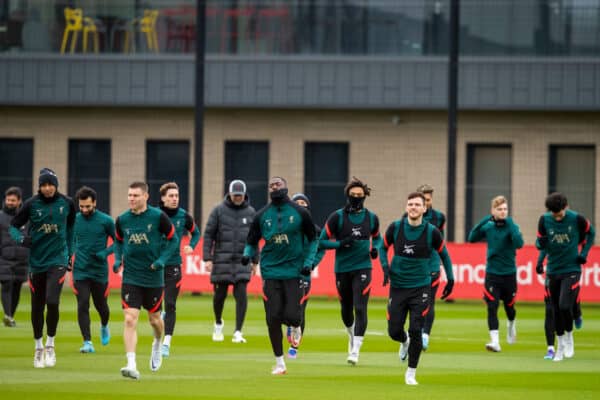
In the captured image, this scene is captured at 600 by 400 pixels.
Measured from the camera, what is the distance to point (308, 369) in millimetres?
15562

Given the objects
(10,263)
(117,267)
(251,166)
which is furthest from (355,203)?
(251,166)

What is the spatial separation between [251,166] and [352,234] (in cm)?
1884

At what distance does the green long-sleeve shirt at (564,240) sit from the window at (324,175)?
58.3 ft

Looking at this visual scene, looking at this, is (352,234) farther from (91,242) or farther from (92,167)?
(92,167)

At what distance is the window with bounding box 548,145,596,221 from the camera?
3397cm

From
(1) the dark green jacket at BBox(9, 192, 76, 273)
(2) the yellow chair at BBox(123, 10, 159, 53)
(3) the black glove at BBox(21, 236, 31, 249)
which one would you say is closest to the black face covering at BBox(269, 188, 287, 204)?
(1) the dark green jacket at BBox(9, 192, 76, 273)

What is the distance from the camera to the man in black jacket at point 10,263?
21891 mm

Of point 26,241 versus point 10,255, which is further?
point 10,255

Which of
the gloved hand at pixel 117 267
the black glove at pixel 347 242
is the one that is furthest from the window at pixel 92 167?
the gloved hand at pixel 117 267

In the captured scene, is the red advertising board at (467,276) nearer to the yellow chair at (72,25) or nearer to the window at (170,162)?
the window at (170,162)

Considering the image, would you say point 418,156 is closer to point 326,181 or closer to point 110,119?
point 326,181

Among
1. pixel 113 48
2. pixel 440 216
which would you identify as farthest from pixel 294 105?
pixel 440 216

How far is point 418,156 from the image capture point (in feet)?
114

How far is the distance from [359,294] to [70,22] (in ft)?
69.1
